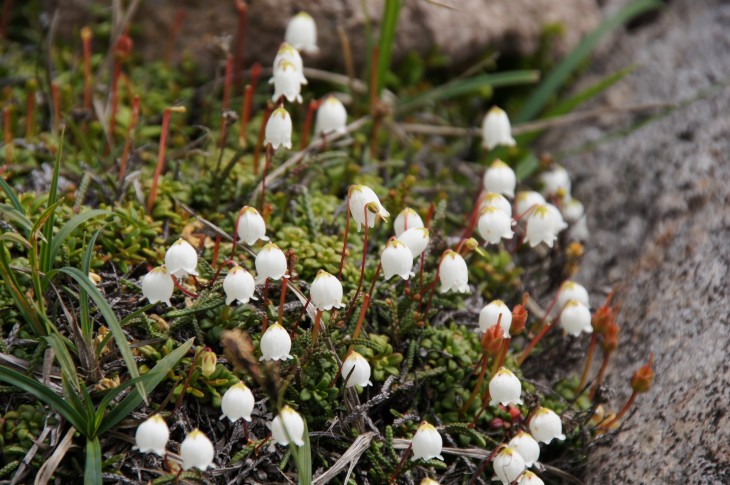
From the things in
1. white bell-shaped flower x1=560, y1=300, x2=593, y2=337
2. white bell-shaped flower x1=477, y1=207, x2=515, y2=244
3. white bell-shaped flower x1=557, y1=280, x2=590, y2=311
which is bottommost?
white bell-shaped flower x1=560, y1=300, x2=593, y2=337

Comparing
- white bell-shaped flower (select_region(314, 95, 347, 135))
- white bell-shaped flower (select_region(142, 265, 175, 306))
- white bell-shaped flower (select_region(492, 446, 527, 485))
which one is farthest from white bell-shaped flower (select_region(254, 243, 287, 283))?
white bell-shaped flower (select_region(314, 95, 347, 135))

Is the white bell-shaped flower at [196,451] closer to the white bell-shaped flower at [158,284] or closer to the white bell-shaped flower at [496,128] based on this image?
the white bell-shaped flower at [158,284]

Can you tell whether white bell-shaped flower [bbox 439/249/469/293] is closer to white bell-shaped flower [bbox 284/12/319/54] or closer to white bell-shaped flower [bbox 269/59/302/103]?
white bell-shaped flower [bbox 269/59/302/103]

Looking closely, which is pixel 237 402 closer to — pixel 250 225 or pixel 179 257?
pixel 179 257

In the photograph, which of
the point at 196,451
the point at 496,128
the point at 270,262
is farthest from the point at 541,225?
the point at 196,451

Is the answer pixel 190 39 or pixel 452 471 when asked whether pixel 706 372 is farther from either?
pixel 190 39

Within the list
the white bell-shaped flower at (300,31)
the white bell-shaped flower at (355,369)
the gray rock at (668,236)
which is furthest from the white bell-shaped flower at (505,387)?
the white bell-shaped flower at (300,31)
